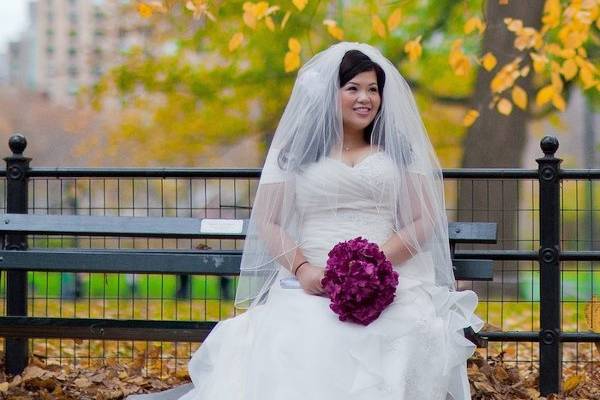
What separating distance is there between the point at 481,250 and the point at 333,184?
62.2 inches

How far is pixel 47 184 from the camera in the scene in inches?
271

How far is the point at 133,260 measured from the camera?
558 cm

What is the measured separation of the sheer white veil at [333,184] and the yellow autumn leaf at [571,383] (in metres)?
1.42

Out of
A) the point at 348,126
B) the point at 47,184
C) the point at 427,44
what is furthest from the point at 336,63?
the point at 427,44

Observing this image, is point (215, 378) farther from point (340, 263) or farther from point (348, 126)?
point (348, 126)

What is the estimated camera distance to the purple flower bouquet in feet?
15.0

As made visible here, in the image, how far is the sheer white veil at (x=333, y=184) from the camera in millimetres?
5121

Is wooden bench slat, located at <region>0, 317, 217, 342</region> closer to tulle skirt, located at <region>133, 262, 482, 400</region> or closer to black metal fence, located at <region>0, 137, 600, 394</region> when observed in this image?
black metal fence, located at <region>0, 137, 600, 394</region>

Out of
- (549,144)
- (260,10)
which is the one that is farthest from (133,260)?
(260,10)

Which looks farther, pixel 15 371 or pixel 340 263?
pixel 15 371

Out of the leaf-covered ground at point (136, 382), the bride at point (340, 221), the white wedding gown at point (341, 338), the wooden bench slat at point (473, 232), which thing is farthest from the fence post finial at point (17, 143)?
the wooden bench slat at point (473, 232)

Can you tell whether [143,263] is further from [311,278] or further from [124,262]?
[311,278]

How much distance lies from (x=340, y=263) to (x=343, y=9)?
532 inches

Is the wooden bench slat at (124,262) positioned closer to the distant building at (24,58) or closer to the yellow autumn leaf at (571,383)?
the yellow autumn leaf at (571,383)
